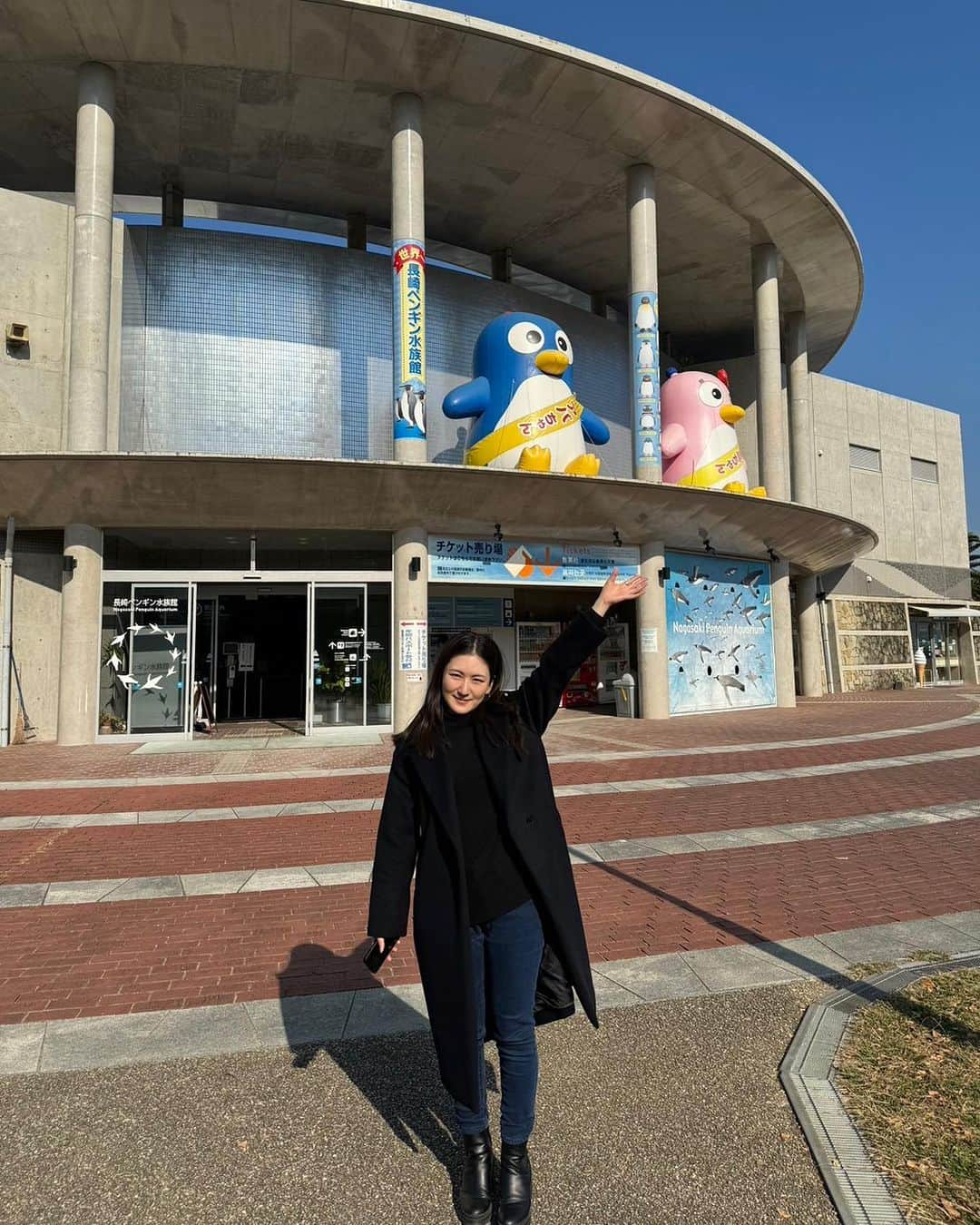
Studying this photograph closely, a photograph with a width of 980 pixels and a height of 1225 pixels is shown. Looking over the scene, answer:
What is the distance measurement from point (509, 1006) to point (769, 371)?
21657 mm

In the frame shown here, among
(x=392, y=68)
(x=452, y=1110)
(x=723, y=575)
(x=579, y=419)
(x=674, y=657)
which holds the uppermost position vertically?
(x=392, y=68)

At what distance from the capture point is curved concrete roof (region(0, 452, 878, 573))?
13211mm

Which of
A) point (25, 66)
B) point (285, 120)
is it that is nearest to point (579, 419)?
point (285, 120)

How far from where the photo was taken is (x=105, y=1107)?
2953mm

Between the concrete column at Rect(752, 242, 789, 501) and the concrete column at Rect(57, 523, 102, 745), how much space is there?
658 inches

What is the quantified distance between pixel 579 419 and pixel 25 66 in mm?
12961

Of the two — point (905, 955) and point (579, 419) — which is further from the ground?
point (579, 419)

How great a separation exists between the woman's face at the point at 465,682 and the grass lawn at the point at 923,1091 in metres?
2.00

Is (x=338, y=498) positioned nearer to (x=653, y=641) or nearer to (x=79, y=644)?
(x=79, y=644)

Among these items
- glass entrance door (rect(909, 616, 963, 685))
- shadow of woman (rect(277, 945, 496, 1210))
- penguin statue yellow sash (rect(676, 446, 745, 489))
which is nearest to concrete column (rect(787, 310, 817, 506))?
penguin statue yellow sash (rect(676, 446, 745, 489))

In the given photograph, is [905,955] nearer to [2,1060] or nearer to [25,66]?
[2,1060]

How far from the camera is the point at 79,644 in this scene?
45.5ft

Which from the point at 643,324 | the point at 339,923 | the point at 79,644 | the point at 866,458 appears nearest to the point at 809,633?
the point at 866,458

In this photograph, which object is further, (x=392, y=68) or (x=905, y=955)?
(x=392, y=68)
